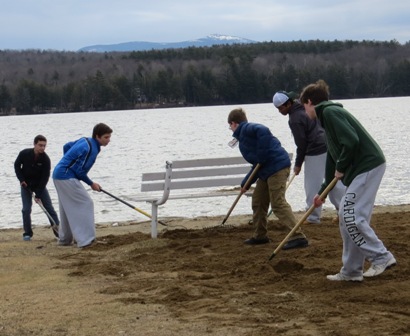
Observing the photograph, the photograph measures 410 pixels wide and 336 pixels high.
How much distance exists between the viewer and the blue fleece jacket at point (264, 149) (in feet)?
29.2

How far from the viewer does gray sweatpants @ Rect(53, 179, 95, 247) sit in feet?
33.7

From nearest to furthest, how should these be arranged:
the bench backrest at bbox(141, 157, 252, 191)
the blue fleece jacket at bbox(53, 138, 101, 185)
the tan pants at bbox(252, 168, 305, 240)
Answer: the tan pants at bbox(252, 168, 305, 240)
the blue fleece jacket at bbox(53, 138, 101, 185)
the bench backrest at bbox(141, 157, 252, 191)

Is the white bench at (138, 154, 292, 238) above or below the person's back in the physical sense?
below

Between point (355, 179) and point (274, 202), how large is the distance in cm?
219

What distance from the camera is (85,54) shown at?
125062mm

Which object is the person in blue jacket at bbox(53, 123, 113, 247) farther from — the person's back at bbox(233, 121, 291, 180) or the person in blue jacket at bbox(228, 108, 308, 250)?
the person's back at bbox(233, 121, 291, 180)

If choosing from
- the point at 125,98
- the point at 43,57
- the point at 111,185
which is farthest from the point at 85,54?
the point at 111,185

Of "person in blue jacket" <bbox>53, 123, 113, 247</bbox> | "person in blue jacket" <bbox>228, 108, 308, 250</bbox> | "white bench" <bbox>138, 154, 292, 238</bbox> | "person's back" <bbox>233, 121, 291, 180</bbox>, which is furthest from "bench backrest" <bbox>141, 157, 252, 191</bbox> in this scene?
"person's back" <bbox>233, 121, 291, 180</bbox>

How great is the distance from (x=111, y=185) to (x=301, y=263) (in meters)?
16.8

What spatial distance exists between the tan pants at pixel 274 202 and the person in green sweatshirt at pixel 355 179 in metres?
1.79

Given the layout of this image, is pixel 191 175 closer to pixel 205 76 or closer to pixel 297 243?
pixel 297 243

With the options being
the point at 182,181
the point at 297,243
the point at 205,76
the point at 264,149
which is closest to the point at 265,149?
the point at 264,149

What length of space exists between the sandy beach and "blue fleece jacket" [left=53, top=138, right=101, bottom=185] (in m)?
0.94

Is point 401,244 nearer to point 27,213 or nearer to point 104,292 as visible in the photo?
point 104,292
